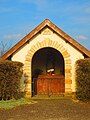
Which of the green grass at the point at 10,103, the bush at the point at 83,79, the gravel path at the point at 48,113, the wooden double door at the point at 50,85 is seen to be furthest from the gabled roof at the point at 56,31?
the gravel path at the point at 48,113

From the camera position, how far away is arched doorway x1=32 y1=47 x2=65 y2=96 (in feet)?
65.2

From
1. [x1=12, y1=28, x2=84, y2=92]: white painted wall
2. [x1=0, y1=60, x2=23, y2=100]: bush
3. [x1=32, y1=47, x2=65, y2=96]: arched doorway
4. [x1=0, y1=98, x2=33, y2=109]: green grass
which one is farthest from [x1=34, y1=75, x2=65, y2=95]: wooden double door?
[x1=0, y1=98, x2=33, y2=109]: green grass

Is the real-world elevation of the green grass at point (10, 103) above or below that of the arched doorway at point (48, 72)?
below

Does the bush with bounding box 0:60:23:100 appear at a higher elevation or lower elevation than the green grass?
higher

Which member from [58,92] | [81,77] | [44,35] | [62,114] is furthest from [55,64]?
[62,114]

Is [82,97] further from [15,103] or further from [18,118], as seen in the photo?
[18,118]

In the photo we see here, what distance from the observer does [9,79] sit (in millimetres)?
16141

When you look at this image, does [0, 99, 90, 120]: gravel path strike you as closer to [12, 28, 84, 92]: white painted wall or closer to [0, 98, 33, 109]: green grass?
[0, 98, 33, 109]: green grass

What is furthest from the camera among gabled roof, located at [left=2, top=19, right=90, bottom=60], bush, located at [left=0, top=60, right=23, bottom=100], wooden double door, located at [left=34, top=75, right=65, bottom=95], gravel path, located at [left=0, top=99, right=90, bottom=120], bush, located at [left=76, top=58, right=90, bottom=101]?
wooden double door, located at [left=34, top=75, right=65, bottom=95]

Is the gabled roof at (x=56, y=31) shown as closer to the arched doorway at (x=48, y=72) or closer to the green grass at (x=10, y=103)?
the arched doorway at (x=48, y=72)

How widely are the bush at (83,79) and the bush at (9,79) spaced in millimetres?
3330

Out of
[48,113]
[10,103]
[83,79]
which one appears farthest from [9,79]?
[48,113]

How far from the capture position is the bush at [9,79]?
1602 centimetres

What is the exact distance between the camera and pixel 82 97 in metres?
16.2
